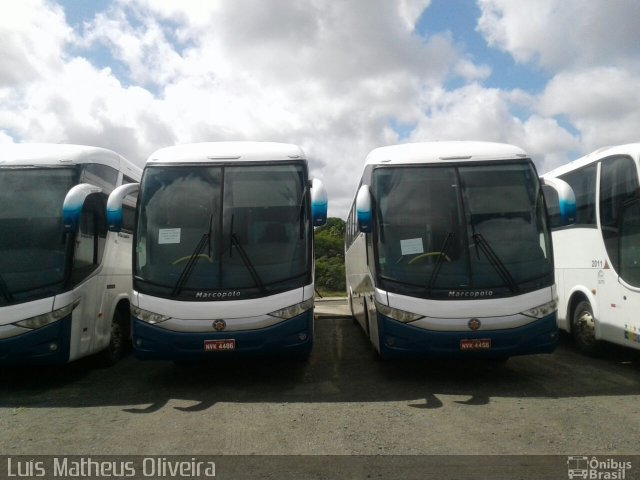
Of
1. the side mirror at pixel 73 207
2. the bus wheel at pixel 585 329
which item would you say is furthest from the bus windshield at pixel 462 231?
the side mirror at pixel 73 207

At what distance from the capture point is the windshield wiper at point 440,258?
7516 millimetres

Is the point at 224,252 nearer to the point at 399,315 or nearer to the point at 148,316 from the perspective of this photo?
the point at 148,316

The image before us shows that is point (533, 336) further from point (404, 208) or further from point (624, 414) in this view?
point (404, 208)

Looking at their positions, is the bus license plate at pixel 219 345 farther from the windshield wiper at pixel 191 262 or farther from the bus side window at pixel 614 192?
the bus side window at pixel 614 192

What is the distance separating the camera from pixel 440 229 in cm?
776

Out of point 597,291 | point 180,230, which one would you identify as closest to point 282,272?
point 180,230

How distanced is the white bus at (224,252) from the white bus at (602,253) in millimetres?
3721

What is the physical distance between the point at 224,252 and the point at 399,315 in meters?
2.38

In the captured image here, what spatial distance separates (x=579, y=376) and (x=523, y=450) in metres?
3.66

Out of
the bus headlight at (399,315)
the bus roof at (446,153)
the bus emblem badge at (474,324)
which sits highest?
the bus roof at (446,153)

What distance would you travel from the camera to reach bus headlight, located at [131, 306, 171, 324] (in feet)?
24.5

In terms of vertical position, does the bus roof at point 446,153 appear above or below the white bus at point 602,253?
above

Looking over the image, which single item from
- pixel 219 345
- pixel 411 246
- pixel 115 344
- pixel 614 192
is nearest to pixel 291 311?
pixel 219 345
